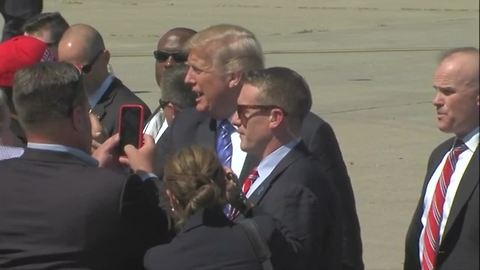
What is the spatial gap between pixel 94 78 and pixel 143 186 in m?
2.71

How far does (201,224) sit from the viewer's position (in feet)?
13.4

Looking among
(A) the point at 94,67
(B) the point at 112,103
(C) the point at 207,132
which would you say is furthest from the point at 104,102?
(C) the point at 207,132

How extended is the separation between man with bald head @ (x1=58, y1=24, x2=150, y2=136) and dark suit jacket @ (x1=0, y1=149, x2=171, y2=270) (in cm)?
245

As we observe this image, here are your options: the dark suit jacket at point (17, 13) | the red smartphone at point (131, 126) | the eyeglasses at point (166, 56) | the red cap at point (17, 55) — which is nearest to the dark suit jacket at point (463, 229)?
the red smartphone at point (131, 126)

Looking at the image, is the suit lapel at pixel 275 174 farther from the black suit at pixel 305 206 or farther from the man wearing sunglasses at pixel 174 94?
the man wearing sunglasses at pixel 174 94

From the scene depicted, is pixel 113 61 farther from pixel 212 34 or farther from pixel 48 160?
pixel 48 160

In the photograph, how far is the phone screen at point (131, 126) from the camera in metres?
4.51

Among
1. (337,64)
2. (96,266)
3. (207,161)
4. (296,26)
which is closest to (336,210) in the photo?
(207,161)

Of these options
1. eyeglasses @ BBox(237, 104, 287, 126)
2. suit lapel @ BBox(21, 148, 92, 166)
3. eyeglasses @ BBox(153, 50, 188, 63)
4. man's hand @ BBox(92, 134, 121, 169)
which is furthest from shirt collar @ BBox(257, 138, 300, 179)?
eyeglasses @ BBox(153, 50, 188, 63)

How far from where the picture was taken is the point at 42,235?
407 centimetres

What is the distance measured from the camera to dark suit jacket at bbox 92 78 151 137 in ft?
21.4

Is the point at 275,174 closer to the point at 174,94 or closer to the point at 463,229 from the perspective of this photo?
the point at 463,229

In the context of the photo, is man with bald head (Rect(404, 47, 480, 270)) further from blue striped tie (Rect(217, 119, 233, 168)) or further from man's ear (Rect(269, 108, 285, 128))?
blue striped tie (Rect(217, 119, 233, 168))

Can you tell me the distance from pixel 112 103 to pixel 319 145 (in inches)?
62.8
